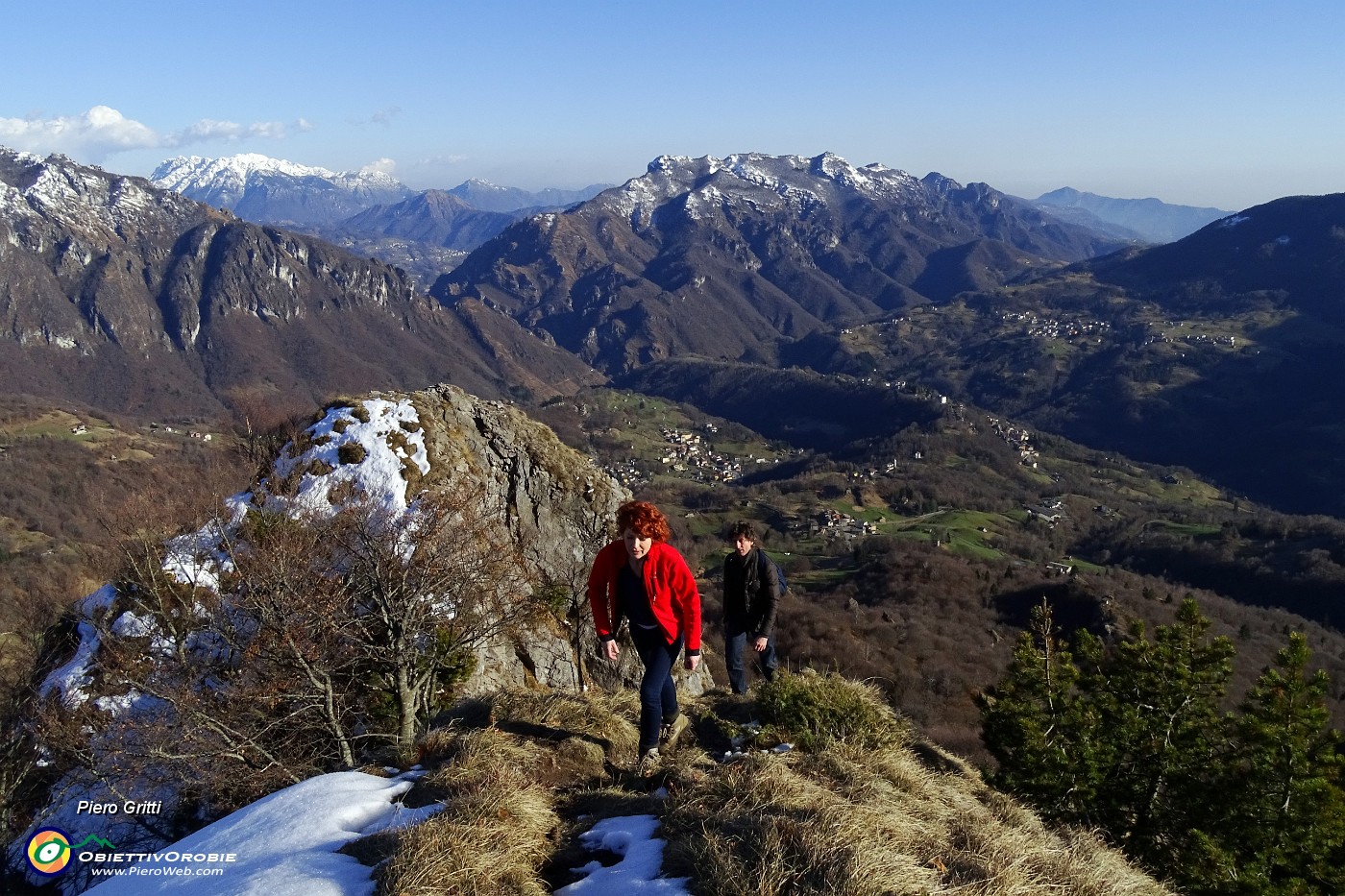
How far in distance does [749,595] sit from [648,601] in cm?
389

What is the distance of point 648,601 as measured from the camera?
913 cm

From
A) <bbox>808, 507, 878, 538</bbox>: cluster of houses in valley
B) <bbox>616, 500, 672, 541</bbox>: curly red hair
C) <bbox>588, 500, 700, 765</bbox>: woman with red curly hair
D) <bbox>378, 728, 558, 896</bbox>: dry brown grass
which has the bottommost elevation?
<bbox>808, 507, 878, 538</bbox>: cluster of houses in valley

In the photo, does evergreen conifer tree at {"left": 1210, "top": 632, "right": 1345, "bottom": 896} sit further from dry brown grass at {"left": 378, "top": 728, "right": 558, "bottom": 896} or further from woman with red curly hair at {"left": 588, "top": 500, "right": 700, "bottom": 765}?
dry brown grass at {"left": 378, "top": 728, "right": 558, "bottom": 896}

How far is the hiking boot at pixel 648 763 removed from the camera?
29.3ft

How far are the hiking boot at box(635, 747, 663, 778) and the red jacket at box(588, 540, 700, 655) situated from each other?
1.34 metres

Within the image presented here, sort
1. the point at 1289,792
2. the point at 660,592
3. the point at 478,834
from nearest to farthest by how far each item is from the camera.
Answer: the point at 478,834
the point at 660,592
the point at 1289,792

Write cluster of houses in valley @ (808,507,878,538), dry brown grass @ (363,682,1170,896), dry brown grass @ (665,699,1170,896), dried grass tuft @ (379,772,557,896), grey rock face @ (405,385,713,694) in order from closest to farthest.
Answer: dry brown grass @ (665,699,1170,896) < dry brown grass @ (363,682,1170,896) < dried grass tuft @ (379,772,557,896) < grey rock face @ (405,385,713,694) < cluster of houses in valley @ (808,507,878,538)

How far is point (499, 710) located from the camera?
1124cm

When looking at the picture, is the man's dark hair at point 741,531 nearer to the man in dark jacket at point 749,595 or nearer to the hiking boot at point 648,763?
the man in dark jacket at point 749,595

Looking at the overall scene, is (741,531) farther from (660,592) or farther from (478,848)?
(478,848)

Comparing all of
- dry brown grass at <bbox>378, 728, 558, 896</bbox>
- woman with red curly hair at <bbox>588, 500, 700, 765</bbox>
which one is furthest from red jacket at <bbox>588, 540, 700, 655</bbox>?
dry brown grass at <bbox>378, 728, 558, 896</bbox>

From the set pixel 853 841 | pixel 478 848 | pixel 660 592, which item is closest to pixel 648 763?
pixel 660 592

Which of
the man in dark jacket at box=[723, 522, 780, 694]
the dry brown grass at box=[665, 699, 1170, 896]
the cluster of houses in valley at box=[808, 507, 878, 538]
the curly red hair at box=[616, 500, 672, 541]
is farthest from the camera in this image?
the cluster of houses in valley at box=[808, 507, 878, 538]

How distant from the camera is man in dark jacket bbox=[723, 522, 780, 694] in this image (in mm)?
12344
